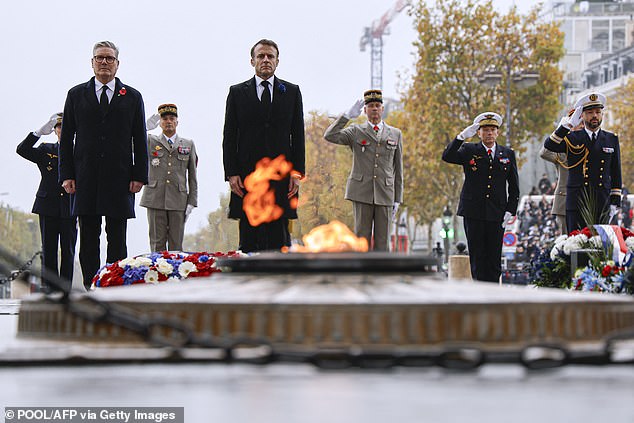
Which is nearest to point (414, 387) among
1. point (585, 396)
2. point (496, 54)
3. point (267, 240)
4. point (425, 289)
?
point (585, 396)

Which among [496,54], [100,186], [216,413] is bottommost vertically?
[216,413]

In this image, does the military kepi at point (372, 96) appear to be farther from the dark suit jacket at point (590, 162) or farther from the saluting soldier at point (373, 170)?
the dark suit jacket at point (590, 162)

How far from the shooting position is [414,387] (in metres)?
2.72

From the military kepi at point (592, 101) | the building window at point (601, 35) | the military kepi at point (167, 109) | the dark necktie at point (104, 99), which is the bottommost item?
the dark necktie at point (104, 99)

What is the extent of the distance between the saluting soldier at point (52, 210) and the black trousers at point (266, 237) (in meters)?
4.67

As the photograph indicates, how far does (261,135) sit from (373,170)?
3711mm

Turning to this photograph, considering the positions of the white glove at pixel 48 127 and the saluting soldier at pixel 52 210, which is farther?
the saluting soldier at pixel 52 210

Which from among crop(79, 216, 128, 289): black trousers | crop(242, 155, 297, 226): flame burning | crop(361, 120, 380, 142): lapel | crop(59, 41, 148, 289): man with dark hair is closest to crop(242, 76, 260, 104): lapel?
crop(242, 155, 297, 226): flame burning

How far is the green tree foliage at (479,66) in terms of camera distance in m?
38.2

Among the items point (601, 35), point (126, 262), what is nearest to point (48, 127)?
point (126, 262)

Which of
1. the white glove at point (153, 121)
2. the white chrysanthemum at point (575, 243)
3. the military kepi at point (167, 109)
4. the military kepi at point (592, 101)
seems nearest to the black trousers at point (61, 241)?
the white glove at point (153, 121)

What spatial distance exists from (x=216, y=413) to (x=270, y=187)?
6.39 meters

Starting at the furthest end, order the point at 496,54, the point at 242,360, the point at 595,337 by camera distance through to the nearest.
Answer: the point at 496,54, the point at 595,337, the point at 242,360

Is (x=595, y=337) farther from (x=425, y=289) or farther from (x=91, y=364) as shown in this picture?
(x=91, y=364)
